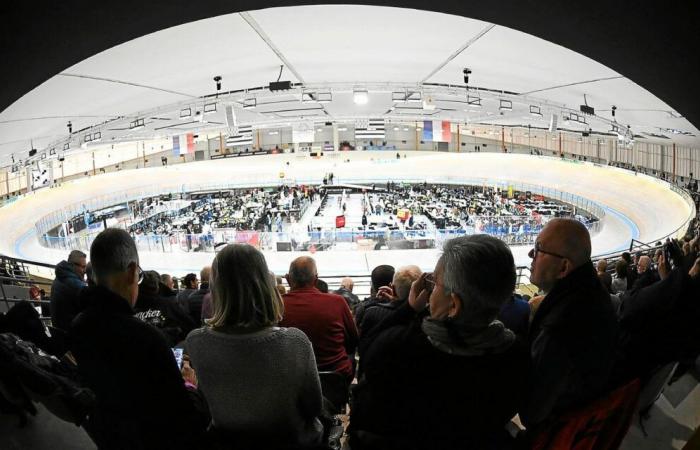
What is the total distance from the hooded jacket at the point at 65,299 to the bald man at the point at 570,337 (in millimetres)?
3031

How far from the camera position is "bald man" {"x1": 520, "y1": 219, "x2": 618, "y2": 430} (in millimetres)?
1680

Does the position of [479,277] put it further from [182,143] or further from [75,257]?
[182,143]

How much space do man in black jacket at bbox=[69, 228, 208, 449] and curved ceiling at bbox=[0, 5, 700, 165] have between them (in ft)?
16.0

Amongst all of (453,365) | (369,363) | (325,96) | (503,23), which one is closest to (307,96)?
(325,96)

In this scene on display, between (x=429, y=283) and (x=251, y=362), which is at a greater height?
(x=429, y=283)

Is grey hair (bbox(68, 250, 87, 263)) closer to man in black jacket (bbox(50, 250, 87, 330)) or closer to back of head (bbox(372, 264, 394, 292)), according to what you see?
man in black jacket (bbox(50, 250, 87, 330))

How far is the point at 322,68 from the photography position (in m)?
9.63

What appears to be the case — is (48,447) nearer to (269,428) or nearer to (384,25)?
(269,428)

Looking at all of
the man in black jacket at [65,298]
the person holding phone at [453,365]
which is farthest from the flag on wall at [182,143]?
the person holding phone at [453,365]

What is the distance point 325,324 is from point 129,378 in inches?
42.2

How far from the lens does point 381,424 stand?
1.51 meters

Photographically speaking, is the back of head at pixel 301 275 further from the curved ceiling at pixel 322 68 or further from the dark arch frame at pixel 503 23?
the curved ceiling at pixel 322 68

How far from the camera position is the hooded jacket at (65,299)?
11.1 feet

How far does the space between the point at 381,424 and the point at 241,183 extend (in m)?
34.9
